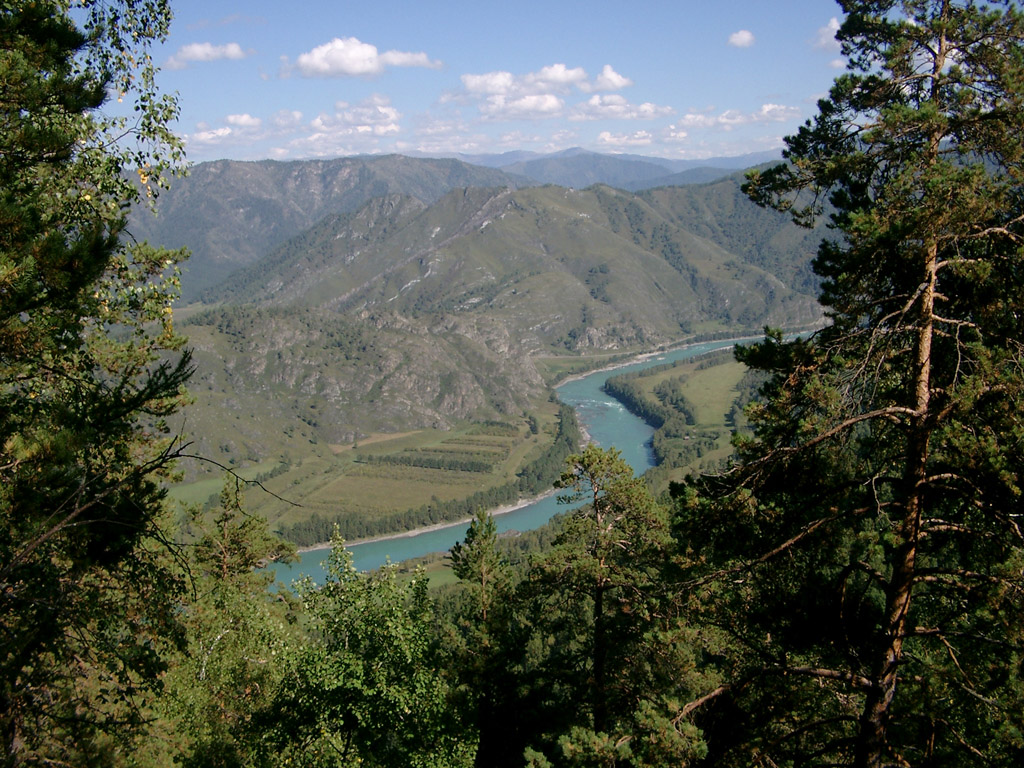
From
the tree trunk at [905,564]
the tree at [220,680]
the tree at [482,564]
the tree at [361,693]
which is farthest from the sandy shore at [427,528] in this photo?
the tree trunk at [905,564]

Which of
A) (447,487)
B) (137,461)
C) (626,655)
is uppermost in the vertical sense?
(137,461)

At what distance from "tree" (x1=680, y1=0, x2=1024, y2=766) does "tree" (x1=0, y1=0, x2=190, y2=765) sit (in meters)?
6.35

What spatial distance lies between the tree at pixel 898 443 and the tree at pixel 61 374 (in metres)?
6.35

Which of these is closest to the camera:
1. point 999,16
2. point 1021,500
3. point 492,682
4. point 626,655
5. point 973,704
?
point 1021,500

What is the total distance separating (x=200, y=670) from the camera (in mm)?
15281

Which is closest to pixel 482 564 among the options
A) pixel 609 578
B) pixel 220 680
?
pixel 609 578

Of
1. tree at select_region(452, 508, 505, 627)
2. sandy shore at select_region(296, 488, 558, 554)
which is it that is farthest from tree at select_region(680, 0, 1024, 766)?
sandy shore at select_region(296, 488, 558, 554)

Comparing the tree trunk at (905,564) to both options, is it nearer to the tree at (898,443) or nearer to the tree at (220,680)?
the tree at (898,443)

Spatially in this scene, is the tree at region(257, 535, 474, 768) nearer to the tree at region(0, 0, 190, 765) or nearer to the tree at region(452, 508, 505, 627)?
the tree at region(0, 0, 190, 765)

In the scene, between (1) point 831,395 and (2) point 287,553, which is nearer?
(1) point 831,395

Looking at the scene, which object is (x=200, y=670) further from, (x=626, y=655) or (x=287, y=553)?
(x=287, y=553)

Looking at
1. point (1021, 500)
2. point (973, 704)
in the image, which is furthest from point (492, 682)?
point (1021, 500)

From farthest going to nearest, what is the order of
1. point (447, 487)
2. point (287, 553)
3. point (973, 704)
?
point (447, 487) < point (287, 553) < point (973, 704)

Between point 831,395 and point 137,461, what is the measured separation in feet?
34.2
